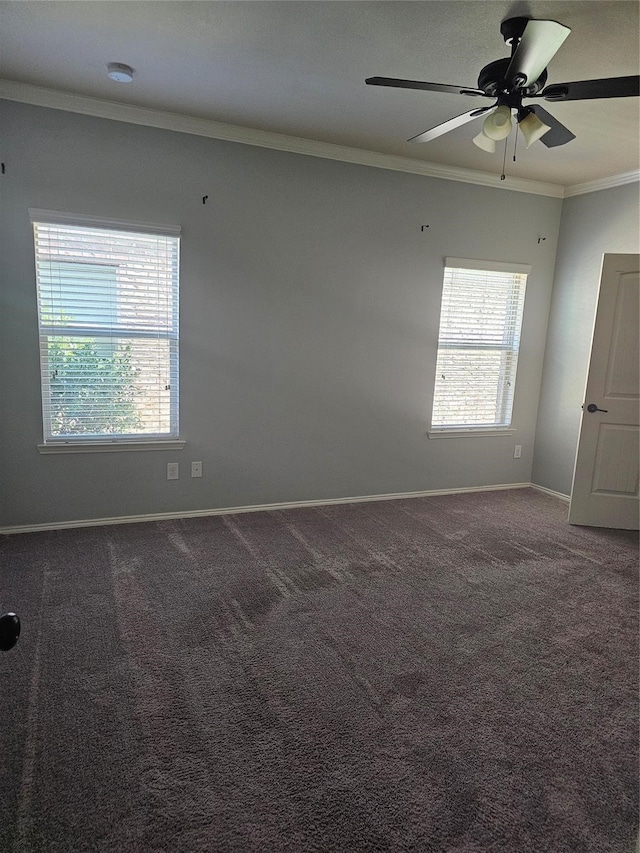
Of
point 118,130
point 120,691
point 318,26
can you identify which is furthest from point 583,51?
point 120,691

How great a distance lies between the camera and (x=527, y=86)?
91.0 inches

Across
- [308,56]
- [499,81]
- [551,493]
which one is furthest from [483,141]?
[551,493]

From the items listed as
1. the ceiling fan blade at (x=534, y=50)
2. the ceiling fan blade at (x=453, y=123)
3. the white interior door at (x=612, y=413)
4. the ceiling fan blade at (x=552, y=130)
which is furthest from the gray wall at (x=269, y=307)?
the ceiling fan blade at (x=534, y=50)

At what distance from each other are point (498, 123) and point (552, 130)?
30 cm

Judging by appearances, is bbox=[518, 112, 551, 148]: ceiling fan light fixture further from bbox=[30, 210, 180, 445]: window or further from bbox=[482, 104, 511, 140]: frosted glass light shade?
bbox=[30, 210, 180, 445]: window

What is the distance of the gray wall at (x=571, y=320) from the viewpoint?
14.7 ft

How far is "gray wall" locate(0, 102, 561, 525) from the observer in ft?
11.1

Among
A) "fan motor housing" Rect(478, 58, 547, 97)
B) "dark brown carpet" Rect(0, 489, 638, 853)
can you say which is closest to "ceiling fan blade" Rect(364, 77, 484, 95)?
"fan motor housing" Rect(478, 58, 547, 97)

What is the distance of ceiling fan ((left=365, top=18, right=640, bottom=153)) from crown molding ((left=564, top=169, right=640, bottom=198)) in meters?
2.11

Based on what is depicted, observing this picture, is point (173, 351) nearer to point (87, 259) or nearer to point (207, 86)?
point (87, 259)

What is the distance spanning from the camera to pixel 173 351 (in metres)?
3.76

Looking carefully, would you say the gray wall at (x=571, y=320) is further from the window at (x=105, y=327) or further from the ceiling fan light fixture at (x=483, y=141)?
the window at (x=105, y=327)

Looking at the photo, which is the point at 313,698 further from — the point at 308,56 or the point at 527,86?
the point at 308,56

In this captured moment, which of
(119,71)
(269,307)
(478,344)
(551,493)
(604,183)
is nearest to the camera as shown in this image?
(119,71)
